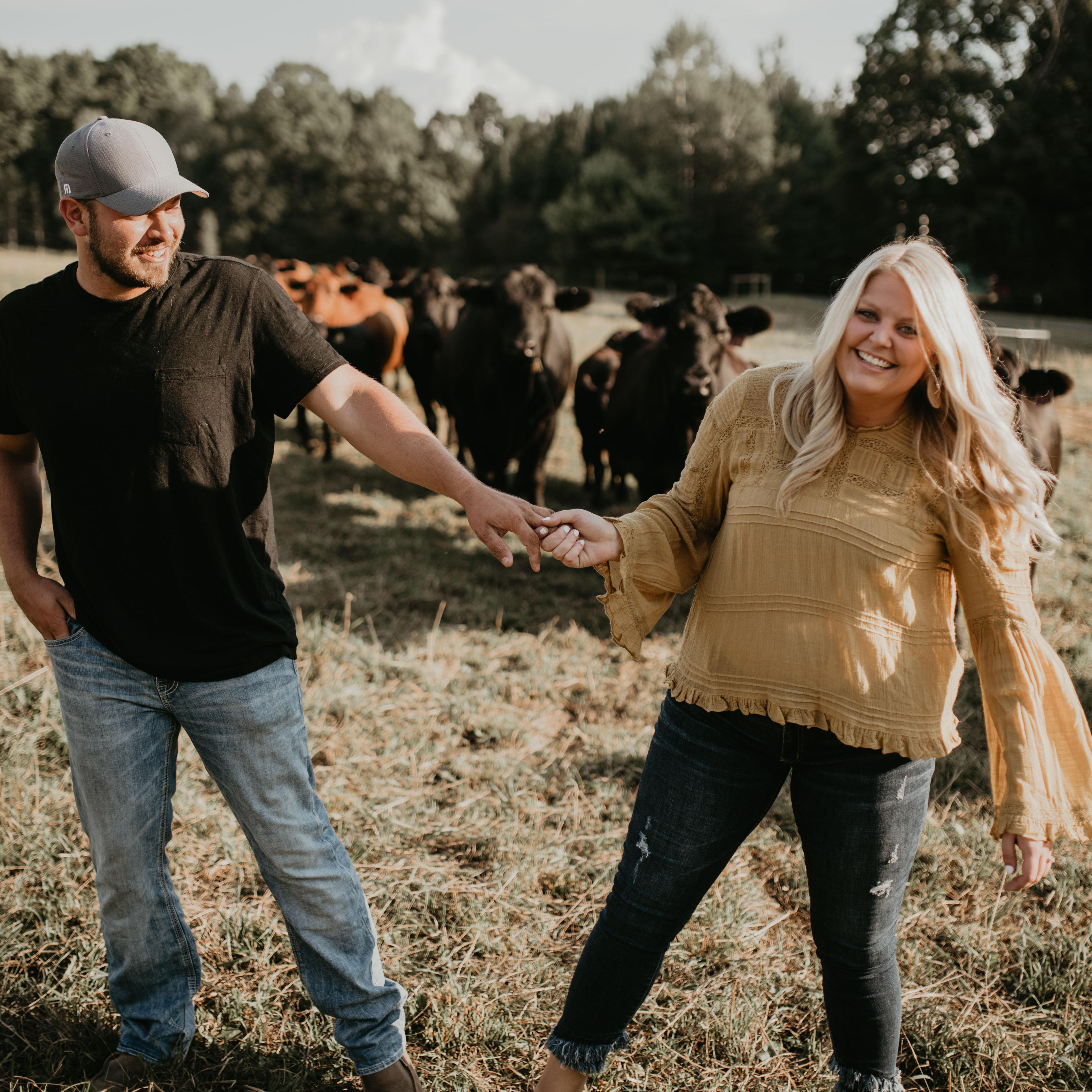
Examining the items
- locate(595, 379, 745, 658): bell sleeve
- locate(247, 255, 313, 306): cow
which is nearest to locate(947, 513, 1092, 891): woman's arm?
locate(595, 379, 745, 658): bell sleeve

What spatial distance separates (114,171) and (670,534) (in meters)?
1.55

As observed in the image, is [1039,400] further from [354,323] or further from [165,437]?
[354,323]

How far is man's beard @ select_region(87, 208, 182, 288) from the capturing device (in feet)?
6.34

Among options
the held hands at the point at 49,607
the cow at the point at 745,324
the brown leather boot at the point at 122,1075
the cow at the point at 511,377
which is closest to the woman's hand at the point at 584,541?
the held hands at the point at 49,607

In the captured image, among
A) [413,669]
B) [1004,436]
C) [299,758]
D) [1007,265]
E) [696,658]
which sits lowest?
[413,669]

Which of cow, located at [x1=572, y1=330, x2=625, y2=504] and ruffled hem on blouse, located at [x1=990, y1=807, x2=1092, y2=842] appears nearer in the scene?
ruffled hem on blouse, located at [x1=990, y1=807, x2=1092, y2=842]

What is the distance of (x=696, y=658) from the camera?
6.98 ft

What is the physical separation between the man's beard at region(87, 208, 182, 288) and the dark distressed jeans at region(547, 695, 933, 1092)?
5.31ft

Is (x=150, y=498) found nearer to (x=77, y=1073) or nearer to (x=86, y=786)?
(x=86, y=786)

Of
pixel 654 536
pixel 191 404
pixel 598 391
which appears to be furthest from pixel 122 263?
pixel 598 391

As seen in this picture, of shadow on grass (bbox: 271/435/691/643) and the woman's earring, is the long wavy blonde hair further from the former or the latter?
shadow on grass (bbox: 271/435/691/643)

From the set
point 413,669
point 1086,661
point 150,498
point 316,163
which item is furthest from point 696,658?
point 316,163

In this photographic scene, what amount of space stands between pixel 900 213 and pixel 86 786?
43.4 metres

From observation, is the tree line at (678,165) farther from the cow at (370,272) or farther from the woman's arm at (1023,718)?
the woman's arm at (1023,718)
